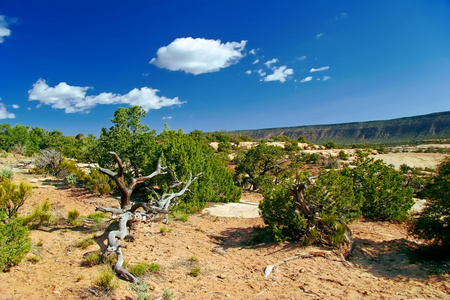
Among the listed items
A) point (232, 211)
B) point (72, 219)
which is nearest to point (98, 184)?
point (72, 219)

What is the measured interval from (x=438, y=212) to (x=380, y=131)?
3448 inches

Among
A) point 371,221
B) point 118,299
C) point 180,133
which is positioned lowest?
point 371,221

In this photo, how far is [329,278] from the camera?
577cm

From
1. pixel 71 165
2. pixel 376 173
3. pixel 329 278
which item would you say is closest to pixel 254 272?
pixel 329 278

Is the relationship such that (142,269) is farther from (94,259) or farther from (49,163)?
(49,163)

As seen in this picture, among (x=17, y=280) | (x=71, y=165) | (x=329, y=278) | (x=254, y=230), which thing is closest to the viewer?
(x=17, y=280)

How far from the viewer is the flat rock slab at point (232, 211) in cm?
1244

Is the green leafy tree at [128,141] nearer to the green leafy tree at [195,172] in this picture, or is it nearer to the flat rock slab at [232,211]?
the green leafy tree at [195,172]

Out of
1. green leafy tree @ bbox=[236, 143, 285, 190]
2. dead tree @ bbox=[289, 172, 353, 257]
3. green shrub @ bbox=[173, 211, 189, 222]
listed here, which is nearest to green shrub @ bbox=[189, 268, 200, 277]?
dead tree @ bbox=[289, 172, 353, 257]

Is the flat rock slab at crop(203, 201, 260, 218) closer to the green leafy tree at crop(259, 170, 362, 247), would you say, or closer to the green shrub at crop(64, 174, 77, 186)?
the green leafy tree at crop(259, 170, 362, 247)

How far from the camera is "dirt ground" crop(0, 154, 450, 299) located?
4.61 m

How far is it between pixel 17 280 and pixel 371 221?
1255cm

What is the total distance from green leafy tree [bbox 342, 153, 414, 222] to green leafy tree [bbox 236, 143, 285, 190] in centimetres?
907

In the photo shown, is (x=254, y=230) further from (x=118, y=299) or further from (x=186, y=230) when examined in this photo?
(x=118, y=299)
